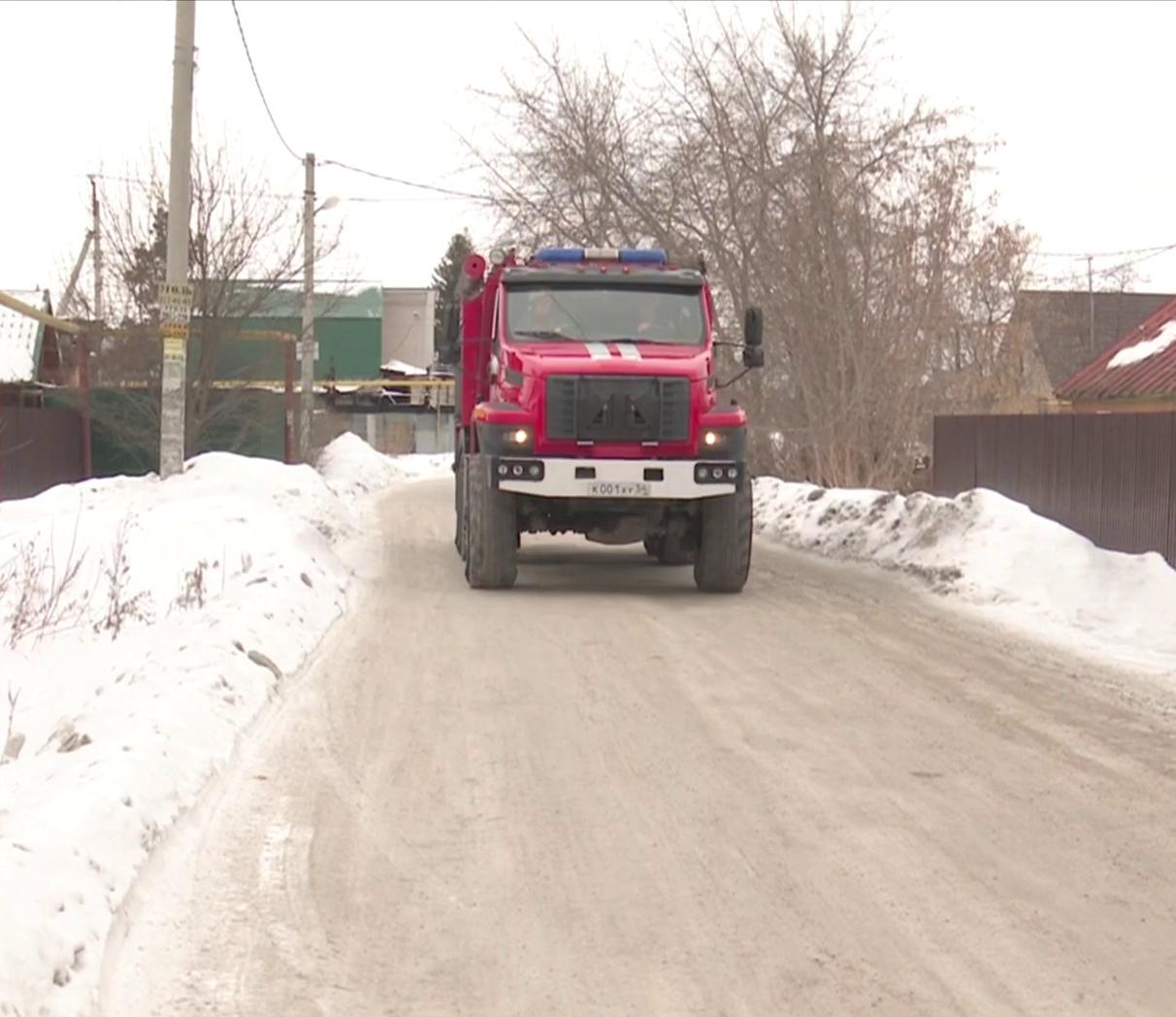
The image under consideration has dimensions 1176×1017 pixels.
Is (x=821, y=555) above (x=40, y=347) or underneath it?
underneath

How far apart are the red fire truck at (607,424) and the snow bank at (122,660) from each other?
6.14 ft

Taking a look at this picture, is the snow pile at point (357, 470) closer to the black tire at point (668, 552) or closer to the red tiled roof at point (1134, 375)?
the black tire at point (668, 552)

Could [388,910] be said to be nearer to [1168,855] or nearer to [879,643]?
[1168,855]

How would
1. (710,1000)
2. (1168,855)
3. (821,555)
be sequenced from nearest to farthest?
(710,1000)
(1168,855)
(821,555)

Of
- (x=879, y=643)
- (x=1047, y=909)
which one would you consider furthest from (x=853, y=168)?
(x=1047, y=909)

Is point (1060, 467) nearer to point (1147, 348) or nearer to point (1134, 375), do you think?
point (1134, 375)

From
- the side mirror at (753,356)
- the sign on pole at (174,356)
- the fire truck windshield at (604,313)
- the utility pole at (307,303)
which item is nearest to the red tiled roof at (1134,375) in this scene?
the side mirror at (753,356)

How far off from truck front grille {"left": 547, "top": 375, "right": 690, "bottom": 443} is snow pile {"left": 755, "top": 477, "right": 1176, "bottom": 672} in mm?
2918

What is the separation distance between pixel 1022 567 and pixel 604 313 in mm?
4403

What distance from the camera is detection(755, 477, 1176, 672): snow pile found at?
10.8 meters

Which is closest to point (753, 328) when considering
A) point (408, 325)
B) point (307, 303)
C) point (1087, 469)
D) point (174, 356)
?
point (1087, 469)

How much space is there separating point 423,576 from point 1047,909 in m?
9.80

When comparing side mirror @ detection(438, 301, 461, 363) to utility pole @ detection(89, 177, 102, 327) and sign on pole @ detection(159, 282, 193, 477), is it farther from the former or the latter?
utility pole @ detection(89, 177, 102, 327)

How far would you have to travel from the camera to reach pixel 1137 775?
684 centimetres
